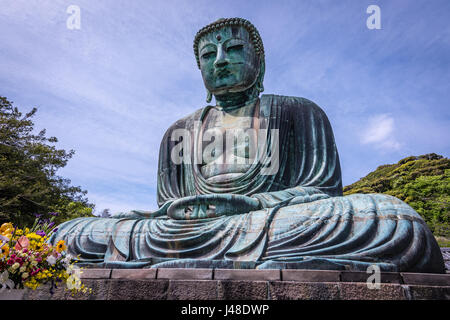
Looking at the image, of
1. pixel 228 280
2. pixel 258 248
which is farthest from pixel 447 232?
pixel 228 280

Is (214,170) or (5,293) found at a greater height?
(214,170)

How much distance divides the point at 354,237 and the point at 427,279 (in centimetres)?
77

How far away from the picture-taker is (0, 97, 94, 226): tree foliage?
45.5 ft

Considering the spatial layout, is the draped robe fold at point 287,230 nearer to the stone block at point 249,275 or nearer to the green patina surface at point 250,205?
the green patina surface at point 250,205

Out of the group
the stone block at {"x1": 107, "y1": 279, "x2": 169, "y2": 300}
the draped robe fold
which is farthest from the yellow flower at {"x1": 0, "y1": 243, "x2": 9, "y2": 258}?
the draped robe fold

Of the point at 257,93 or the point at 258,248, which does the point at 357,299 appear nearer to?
the point at 258,248

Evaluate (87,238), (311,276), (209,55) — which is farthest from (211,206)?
(209,55)

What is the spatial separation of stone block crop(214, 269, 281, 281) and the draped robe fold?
40 cm

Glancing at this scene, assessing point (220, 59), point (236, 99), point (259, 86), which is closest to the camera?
point (220, 59)

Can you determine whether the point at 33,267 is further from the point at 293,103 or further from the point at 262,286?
the point at 293,103

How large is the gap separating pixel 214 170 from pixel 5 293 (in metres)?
3.18

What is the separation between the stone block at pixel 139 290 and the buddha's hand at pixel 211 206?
149cm

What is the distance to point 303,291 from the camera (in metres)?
2.66
